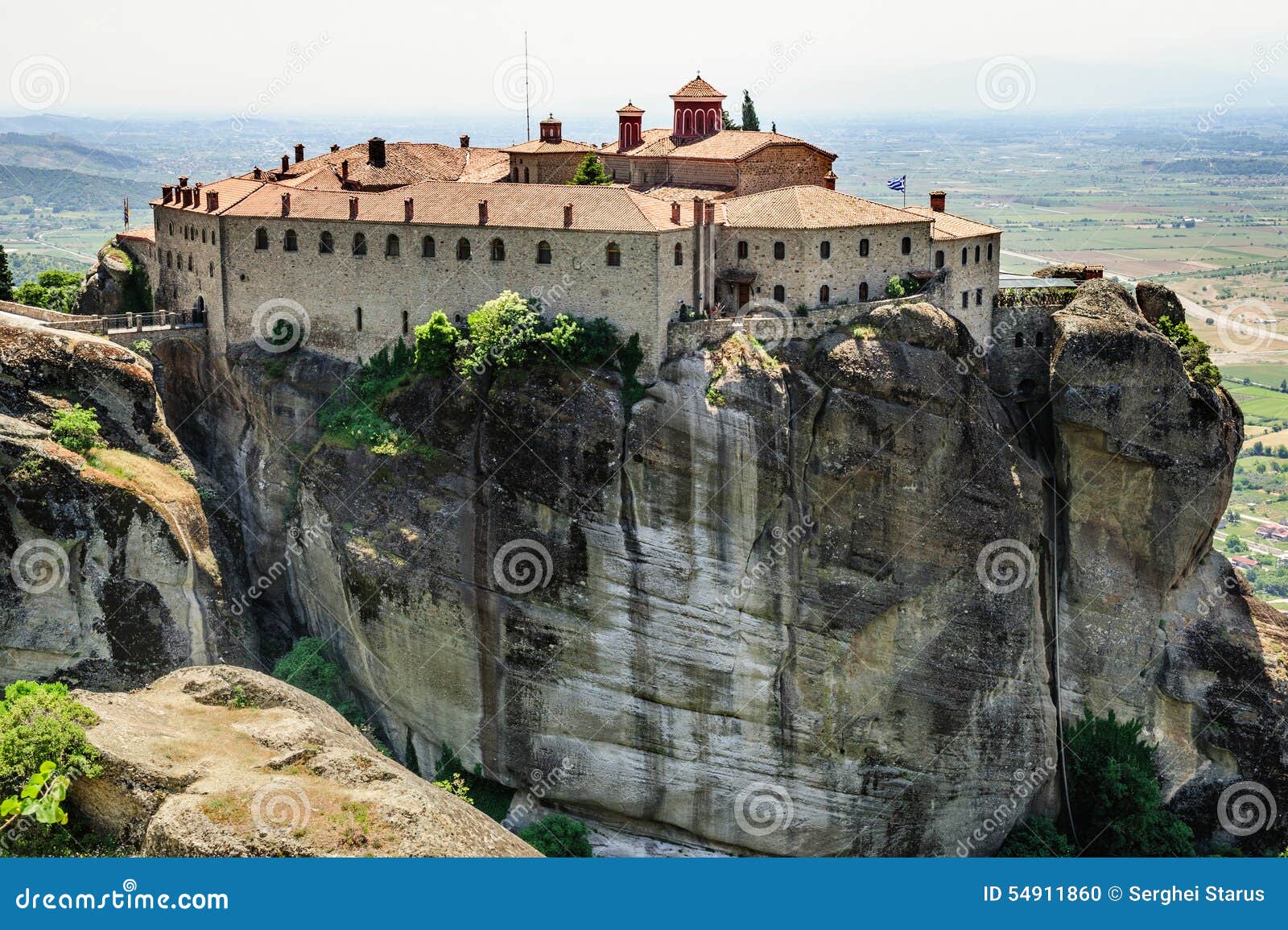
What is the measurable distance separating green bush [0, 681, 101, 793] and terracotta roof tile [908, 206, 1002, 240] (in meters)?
34.5

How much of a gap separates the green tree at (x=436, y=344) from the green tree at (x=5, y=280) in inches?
829

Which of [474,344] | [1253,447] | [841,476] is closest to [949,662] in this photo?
[841,476]

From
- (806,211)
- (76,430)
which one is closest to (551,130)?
(806,211)

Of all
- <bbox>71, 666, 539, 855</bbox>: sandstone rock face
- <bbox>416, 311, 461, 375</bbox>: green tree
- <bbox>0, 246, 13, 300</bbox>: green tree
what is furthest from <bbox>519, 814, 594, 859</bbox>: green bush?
<bbox>0, 246, 13, 300</bbox>: green tree

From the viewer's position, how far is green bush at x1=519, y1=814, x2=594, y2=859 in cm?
4984

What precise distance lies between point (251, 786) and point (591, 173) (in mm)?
37039

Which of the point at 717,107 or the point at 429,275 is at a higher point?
the point at 717,107

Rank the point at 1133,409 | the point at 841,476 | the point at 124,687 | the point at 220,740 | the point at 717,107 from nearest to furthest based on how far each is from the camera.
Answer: the point at 220,740
the point at 124,687
the point at 841,476
the point at 1133,409
the point at 717,107

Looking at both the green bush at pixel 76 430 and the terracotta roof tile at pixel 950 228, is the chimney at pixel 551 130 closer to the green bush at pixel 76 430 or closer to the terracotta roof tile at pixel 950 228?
the terracotta roof tile at pixel 950 228

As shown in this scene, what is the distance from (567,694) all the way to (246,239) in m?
18.9

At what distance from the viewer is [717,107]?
62.7 meters

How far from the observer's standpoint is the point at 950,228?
5538 centimetres

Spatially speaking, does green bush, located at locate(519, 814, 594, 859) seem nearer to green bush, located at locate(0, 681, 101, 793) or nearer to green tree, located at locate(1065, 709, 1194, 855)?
green tree, located at locate(1065, 709, 1194, 855)

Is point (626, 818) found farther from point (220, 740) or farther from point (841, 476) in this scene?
point (220, 740)
